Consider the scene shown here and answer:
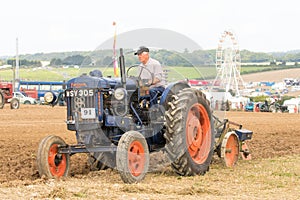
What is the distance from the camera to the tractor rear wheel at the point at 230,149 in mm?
11255

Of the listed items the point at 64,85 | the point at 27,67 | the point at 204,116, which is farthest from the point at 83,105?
the point at 27,67

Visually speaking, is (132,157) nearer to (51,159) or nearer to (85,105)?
(85,105)

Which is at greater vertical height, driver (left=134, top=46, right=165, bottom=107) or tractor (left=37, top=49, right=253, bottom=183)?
driver (left=134, top=46, right=165, bottom=107)

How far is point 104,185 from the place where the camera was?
8008 mm

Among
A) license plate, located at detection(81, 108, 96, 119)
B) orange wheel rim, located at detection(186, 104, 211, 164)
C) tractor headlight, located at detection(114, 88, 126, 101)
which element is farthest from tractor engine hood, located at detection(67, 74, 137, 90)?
orange wheel rim, located at detection(186, 104, 211, 164)

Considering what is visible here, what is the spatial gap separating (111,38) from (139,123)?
4.78 feet

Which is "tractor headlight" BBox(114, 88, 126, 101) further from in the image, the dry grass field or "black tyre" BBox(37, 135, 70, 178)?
the dry grass field

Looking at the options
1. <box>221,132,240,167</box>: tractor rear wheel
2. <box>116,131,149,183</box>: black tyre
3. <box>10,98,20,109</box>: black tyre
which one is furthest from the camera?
<box>10,98,20,109</box>: black tyre

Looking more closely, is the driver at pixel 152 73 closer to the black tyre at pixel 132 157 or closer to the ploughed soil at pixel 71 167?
the black tyre at pixel 132 157

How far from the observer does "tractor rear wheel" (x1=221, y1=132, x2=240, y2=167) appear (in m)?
11.3

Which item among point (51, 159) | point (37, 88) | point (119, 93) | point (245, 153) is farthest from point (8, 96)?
point (37, 88)

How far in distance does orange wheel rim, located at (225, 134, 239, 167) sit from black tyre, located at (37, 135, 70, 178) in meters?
3.40

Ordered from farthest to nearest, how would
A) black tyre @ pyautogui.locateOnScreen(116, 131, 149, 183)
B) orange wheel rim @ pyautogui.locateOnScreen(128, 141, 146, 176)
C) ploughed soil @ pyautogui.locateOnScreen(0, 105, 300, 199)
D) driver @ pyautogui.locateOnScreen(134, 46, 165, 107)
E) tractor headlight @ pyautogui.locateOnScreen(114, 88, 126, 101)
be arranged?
1. driver @ pyautogui.locateOnScreen(134, 46, 165, 107)
2. tractor headlight @ pyautogui.locateOnScreen(114, 88, 126, 101)
3. orange wheel rim @ pyautogui.locateOnScreen(128, 141, 146, 176)
4. black tyre @ pyautogui.locateOnScreen(116, 131, 149, 183)
5. ploughed soil @ pyautogui.locateOnScreen(0, 105, 300, 199)

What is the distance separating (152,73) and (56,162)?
209 cm
